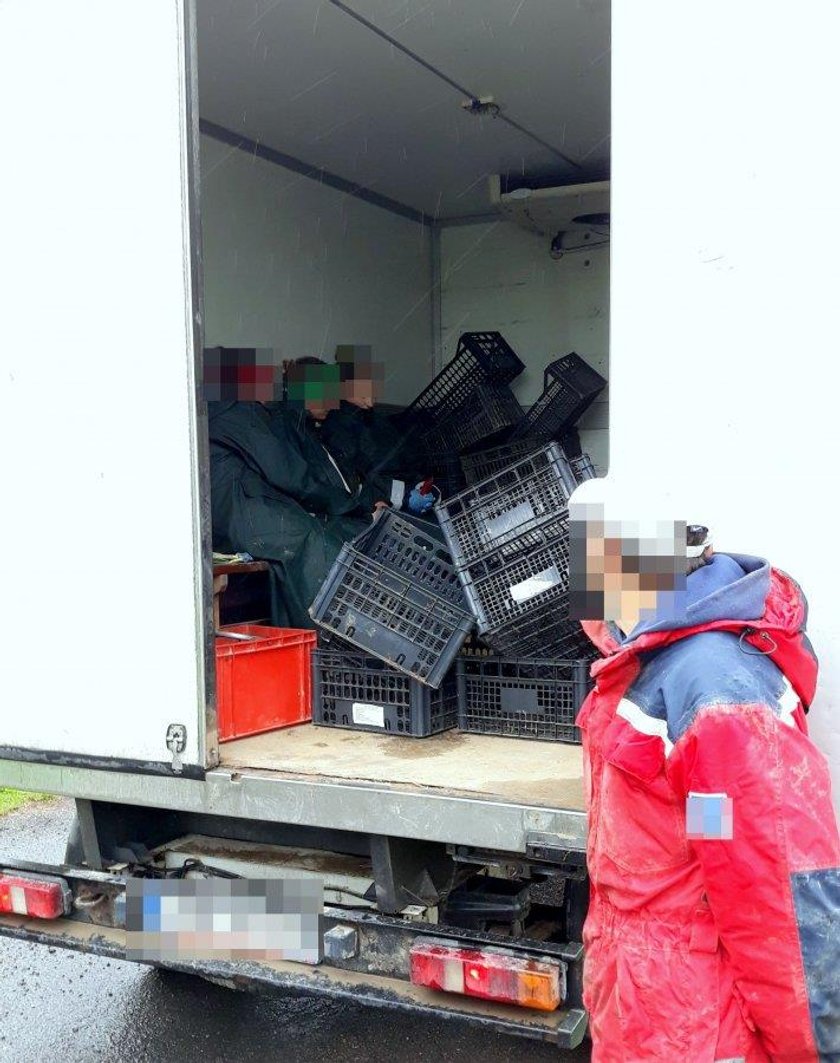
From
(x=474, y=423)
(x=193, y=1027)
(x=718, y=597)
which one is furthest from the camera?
(x=474, y=423)

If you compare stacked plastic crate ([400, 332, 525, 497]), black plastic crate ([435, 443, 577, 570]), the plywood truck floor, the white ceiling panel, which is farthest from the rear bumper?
the white ceiling panel

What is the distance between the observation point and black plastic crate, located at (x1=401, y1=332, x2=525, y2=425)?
19.9 ft

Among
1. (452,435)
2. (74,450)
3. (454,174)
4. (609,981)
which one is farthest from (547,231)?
(609,981)

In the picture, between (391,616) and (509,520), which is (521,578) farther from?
(391,616)

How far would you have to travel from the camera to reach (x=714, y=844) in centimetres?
176

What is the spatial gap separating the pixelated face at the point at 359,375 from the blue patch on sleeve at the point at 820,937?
13.2 ft

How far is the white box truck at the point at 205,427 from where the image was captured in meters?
2.40

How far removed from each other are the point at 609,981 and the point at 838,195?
160 centimetres

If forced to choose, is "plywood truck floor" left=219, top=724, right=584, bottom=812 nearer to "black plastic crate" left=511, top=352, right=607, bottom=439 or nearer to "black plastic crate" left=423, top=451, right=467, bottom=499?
"black plastic crate" left=423, top=451, right=467, bottom=499

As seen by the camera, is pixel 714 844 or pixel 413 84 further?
pixel 413 84

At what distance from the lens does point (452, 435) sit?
19.5 ft

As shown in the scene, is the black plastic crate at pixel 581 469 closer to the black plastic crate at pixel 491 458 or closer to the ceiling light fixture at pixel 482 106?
the black plastic crate at pixel 491 458

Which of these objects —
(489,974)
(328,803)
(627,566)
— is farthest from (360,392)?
(627,566)

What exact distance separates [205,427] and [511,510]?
1.07 metres
